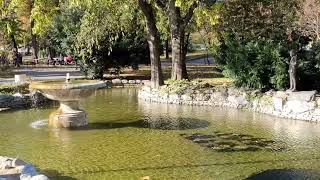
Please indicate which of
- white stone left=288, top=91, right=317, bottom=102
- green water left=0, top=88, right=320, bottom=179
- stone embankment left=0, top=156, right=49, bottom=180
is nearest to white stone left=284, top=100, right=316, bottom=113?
white stone left=288, top=91, right=317, bottom=102

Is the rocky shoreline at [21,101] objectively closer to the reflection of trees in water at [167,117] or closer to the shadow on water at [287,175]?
the reflection of trees in water at [167,117]

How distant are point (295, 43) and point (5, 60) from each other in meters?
25.3

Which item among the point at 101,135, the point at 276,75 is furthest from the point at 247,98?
the point at 101,135

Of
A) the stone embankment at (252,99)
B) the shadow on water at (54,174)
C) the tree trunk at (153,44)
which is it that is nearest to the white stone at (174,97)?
the stone embankment at (252,99)

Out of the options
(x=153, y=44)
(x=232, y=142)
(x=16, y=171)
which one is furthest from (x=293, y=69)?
(x=16, y=171)

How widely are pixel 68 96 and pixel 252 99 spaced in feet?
25.5

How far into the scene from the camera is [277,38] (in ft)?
71.8

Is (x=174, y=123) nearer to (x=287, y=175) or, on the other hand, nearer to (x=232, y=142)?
(x=232, y=142)

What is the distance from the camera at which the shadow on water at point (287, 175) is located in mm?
10566

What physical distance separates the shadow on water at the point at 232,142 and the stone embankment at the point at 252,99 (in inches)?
145

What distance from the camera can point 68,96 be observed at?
626 inches

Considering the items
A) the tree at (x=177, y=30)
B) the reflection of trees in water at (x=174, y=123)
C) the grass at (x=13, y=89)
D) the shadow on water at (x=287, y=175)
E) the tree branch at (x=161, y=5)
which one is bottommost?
the shadow on water at (x=287, y=175)

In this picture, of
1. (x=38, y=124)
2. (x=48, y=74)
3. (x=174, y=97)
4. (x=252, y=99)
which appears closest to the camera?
(x=38, y=124)

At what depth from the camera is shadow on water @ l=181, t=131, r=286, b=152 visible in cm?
1328
